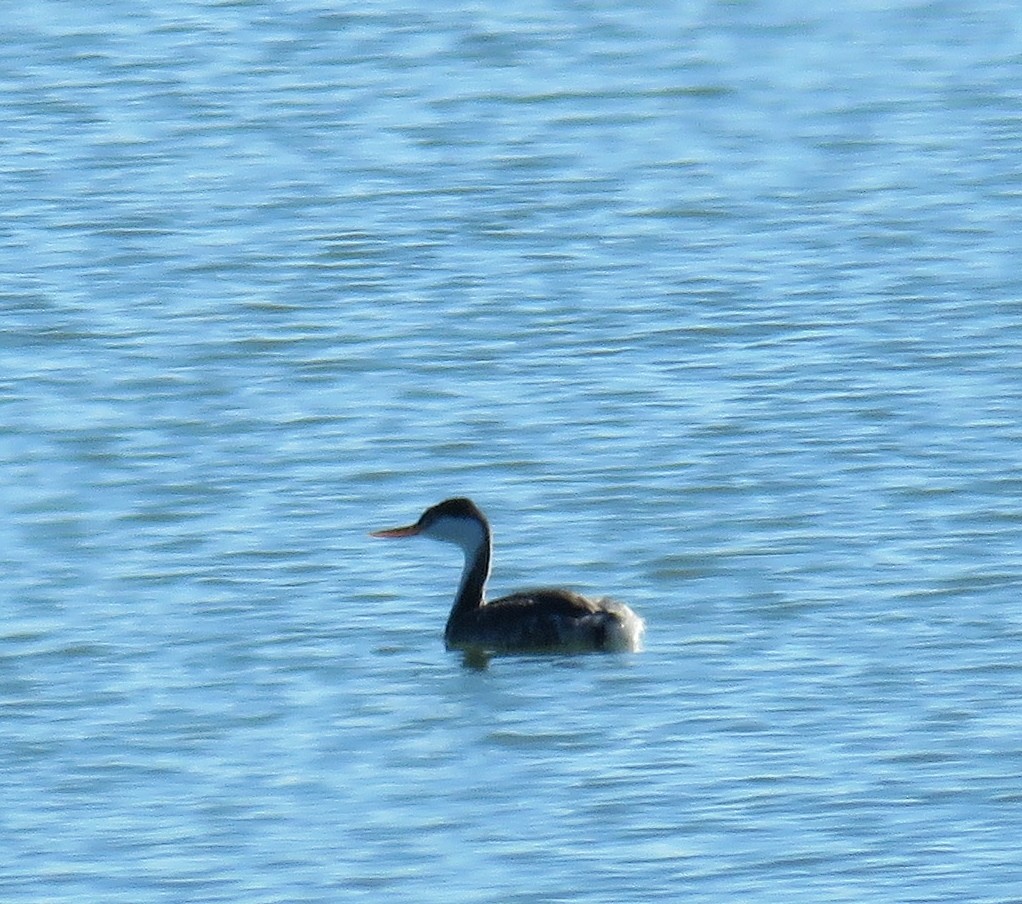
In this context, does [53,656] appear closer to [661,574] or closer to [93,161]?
[661,574]

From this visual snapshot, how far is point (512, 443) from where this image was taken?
48.7ft

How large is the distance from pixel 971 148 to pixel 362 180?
157 inches

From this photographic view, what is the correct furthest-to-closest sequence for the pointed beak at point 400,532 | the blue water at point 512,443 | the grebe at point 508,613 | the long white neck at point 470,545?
the pointed beak at point 400,532, the long white neck at point 470,545, the grebe at point 508,613, the blue water at point 512,443

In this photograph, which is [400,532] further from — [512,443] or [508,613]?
[512,443]

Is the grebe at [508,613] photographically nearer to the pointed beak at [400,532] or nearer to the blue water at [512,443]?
the pointed beak at [400,532]

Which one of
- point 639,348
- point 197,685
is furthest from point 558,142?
point 197,685

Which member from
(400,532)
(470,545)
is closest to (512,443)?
(400,532)

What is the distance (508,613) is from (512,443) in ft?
8.54

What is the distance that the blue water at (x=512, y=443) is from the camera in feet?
32.8

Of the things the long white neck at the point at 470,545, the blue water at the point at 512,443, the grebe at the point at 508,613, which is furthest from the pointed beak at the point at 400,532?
the blue water at the point at 512,443

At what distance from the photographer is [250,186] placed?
20.4 metres

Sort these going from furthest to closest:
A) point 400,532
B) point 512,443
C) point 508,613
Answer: point 512,443, point 400,532, point 508,613

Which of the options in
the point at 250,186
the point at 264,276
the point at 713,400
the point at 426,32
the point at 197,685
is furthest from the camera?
the point at 426,32

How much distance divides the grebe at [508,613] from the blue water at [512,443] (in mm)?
131
